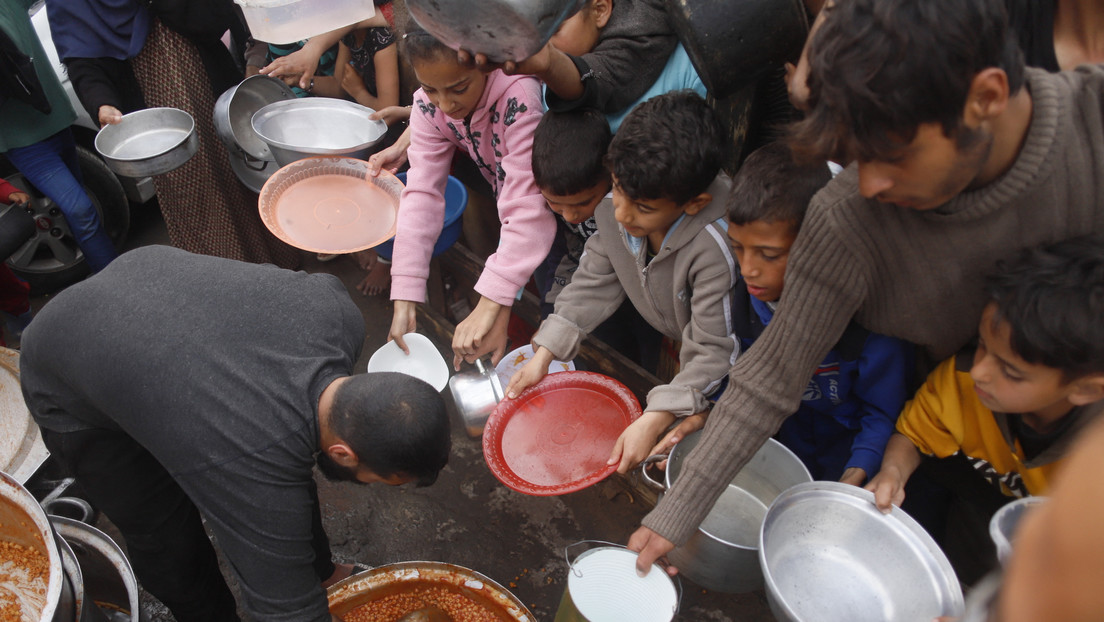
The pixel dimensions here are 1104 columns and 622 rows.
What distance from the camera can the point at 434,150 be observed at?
275 centimetres

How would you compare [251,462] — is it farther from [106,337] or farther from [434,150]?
[434,150]

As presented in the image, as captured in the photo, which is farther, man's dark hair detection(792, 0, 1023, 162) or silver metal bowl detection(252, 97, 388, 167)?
silver metal bowl detection(252, 97, 388, 167)

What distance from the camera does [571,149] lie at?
2.13m

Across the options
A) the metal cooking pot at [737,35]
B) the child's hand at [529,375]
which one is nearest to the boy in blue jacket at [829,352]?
the metal cooking pot at [737,35]

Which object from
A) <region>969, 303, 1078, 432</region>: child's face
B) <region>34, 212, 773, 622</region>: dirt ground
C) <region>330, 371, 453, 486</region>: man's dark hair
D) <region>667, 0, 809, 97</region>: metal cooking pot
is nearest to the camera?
<region>969, 303, 1078, 432</region>: child's face

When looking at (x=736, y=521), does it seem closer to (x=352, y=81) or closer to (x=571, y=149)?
(x=571, y=149)

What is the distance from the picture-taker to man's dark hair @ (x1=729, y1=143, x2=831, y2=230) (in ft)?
5.46

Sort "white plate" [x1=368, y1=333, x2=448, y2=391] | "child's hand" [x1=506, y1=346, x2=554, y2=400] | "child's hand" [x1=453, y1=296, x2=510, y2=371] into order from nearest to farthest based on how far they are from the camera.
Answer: "child's hand" [x1=506, y1=346, x2=554, y2=400] → "child's hand" [x1=453, y1=296, x2=510, y2=371] → "white plate" [x1=368, y1=333, x2=448, y2=391]

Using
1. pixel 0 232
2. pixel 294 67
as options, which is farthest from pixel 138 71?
pixel 0 232

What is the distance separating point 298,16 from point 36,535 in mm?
2651

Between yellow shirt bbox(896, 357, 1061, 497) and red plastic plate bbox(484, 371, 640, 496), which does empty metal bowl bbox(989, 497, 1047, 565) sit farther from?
red plastic plate bbox(484, 371, 640, 496)

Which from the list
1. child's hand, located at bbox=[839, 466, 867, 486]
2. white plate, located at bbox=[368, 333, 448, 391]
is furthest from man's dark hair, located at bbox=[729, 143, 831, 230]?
A: white plate, located at bbox=[368, 333, 448, 391]

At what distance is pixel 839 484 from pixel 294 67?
358 centimetres

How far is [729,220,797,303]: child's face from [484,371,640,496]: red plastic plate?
70 cm
